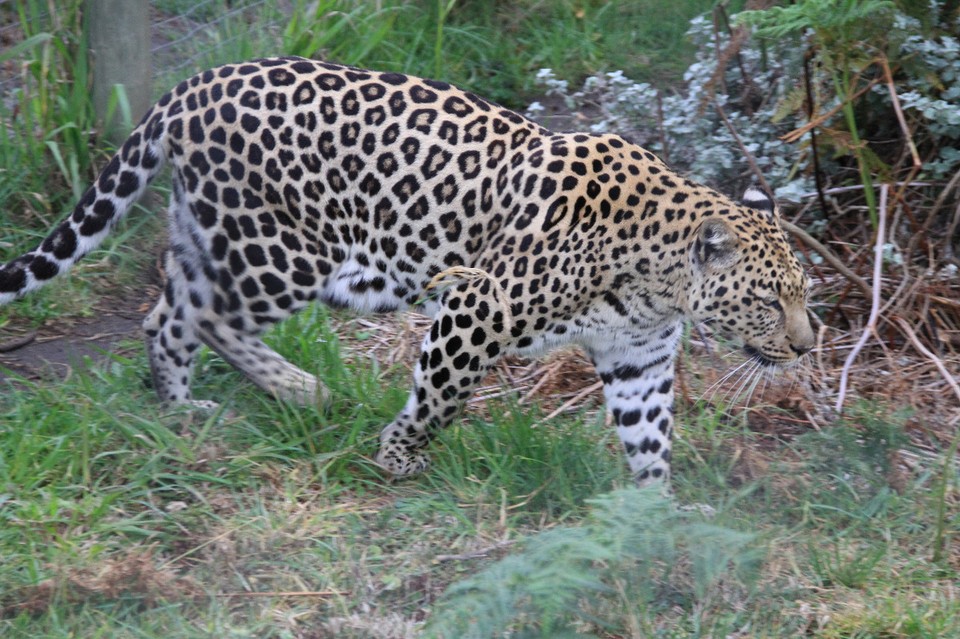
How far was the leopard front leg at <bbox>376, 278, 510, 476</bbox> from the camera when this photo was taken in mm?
4875

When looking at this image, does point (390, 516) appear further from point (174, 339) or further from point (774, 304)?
point (774, 304)

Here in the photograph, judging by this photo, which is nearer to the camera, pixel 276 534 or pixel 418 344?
pixel 276 534

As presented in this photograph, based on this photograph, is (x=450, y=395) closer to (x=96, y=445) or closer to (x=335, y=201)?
(x=335, y=201)

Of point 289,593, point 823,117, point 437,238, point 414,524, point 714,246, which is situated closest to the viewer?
point 289,593

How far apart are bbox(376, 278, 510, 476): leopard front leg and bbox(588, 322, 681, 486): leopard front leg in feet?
1.80

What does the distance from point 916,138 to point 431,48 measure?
3.33 metres

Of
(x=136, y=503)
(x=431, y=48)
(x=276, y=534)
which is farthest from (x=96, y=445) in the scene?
(x=431, y=48)

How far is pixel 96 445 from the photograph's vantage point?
5074 mm

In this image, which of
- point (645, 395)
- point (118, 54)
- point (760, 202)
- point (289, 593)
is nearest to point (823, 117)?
point (760, 202)

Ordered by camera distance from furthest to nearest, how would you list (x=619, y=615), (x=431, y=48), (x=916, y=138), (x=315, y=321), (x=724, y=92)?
1. (x=431, y=48)
2. (x=724, y=92)
3. (x=916, y=138)
4. (x=315, y=321)
5. (x=619, y=615)

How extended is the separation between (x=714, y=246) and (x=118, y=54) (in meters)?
3.71

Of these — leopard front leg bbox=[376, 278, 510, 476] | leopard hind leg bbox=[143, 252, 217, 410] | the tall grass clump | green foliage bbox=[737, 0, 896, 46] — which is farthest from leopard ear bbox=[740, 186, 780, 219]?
the tall grass clump

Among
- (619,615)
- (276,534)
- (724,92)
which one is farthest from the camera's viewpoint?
(724,92)

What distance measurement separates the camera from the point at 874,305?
5980mm
